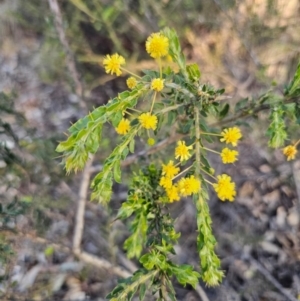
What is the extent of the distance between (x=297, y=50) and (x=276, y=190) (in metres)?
0.85

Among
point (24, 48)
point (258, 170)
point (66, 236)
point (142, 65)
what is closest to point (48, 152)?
point (66, 236)

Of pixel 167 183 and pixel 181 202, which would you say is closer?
pixel 167 183

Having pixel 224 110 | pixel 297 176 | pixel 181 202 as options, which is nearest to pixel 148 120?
pixel 224 110

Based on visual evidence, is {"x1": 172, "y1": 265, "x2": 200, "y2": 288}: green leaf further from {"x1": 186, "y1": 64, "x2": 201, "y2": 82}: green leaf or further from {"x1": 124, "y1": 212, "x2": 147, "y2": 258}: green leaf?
{"x1": 186, "y1": 64, "x2": 201, "y2": 82}: green leaf

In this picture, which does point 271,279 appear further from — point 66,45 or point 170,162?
point 66,45

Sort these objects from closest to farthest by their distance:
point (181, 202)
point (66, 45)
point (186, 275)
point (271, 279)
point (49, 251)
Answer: point (186, 275)
point (66, 45)
point (271, 279)
point (49, 251)
point (181, 202)

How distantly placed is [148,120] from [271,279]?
1.44 m

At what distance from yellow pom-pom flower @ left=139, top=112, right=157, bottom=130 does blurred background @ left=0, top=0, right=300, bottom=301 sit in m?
0.91

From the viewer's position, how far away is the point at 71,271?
248 centimetres

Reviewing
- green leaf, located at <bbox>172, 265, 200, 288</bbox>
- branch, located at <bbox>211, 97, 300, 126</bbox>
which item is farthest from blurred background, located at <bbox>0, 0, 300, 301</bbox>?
green leaf, located at <bbox>172, 265, 200, 288</bbox>

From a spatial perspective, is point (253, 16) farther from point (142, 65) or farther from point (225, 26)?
point (142, 65)

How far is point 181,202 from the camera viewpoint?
2549 mm

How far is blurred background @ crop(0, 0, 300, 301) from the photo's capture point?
2.14 m

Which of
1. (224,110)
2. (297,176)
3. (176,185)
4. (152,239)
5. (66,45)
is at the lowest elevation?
(152,239)
